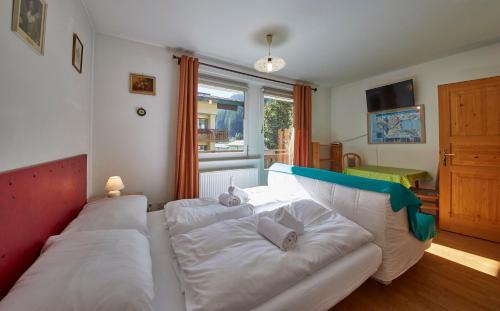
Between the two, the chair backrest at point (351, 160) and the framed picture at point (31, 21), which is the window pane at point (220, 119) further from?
the chair backrest at point (351, 160)

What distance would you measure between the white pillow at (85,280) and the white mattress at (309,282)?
6.5 inches

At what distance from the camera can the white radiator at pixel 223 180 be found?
3.06 meters

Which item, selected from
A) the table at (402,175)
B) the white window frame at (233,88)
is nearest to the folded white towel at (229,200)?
the white window frame at (233,88)

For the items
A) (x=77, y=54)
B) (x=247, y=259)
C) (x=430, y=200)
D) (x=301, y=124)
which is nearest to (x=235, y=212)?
(x=247, y=259)

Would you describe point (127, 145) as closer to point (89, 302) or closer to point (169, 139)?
point (169, 139)

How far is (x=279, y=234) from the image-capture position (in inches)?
48.0

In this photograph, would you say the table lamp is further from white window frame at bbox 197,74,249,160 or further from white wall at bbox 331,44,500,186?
white wall at bbox 331,44,500,186

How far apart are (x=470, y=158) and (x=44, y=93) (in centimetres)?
439

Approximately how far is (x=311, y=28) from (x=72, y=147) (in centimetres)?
272

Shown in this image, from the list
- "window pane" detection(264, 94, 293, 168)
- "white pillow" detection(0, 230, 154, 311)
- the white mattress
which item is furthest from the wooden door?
"white pillow" detection(0, 230, 154, 311)

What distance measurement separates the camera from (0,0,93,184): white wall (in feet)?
2.81

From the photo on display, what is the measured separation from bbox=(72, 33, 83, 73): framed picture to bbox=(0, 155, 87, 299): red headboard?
904 mm

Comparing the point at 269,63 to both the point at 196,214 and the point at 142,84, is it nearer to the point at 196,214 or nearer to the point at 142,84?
the point at 142,84

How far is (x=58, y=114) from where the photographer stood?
139 cm
